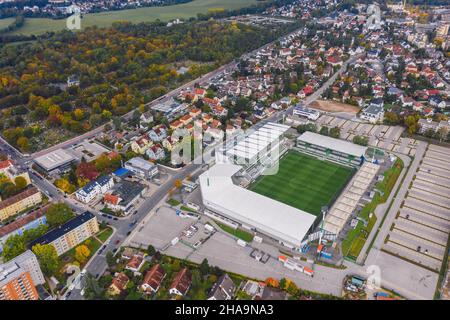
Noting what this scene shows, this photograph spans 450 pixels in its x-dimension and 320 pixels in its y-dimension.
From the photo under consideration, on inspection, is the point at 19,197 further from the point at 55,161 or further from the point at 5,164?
the point at 55,161

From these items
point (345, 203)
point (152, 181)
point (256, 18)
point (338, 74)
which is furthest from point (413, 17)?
point (152, 181)

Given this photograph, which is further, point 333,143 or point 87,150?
point 87,150

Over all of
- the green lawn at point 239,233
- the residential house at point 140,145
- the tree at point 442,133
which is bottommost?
the green lawn at point 239,233

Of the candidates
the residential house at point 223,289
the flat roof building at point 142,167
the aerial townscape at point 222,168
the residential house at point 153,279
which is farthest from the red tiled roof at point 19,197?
the residential house at point 223,289

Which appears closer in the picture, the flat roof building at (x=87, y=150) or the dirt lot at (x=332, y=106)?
the flat roof building at (x=87, y=150)
